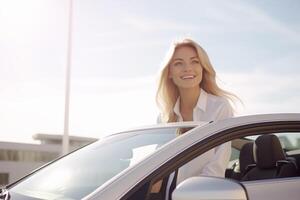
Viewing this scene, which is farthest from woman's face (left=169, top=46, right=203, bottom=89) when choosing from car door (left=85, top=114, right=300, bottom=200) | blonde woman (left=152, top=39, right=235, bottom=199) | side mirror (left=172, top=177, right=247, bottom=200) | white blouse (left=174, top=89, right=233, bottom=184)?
side mirror (left=172, top=177, right=247, bottom=200)

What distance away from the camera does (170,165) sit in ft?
9.61

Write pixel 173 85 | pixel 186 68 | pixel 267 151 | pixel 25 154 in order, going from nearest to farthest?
pixel 267 151 < pixel 186 68 < pixel 173 85 < pixel 25 154

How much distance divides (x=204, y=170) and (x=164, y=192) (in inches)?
12.5

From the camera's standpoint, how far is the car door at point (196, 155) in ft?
9.20

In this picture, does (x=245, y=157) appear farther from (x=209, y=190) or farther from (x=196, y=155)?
(x=209, y=190)

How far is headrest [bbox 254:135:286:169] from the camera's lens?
12.0 ft

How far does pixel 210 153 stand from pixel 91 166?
70 centimetres

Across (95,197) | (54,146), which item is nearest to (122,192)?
(95,197)

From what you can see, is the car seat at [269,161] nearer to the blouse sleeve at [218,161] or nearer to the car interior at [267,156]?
the car interior at [267,156]

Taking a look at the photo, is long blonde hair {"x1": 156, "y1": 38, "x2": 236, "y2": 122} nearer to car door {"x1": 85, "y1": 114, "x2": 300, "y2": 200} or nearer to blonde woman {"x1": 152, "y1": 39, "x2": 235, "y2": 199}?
blonde woman {"x1": 152, "y1": 39, "x2": 235, "y2": 199}

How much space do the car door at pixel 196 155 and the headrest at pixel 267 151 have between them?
0.48 feet

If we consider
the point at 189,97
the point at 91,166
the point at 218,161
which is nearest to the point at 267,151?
the point at 218,161

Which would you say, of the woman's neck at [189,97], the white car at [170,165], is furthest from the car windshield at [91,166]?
the woman's neck at [189,97]

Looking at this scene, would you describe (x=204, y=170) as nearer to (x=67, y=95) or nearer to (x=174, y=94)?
(x=174, y=94)
